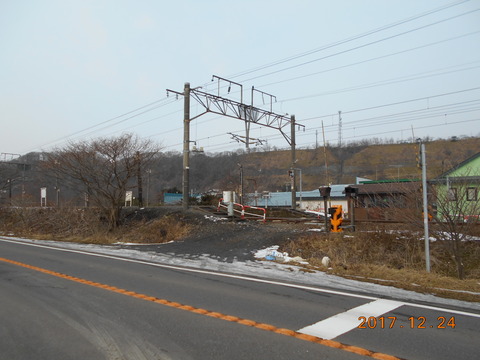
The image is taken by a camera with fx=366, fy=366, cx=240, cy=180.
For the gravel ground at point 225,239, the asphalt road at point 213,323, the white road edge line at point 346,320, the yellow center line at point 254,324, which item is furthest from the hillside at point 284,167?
the white road edge line at point 346,320

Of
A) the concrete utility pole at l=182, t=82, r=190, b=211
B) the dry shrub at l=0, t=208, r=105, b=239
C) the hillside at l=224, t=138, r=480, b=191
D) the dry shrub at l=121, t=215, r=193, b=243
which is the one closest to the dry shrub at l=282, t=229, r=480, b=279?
the dry shrub at l=121, t=215, r=193, b=243

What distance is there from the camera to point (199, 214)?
20.3 meters

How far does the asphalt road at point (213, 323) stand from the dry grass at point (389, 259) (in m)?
2.15

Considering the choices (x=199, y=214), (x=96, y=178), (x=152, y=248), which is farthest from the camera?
(x=96, y=178)

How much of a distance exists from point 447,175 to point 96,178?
18.4 metres

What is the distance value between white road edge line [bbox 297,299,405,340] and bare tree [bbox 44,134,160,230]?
18110mm

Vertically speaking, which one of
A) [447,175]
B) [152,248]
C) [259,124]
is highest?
[259,124]

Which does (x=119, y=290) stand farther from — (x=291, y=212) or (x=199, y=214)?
(x=291, y=212)

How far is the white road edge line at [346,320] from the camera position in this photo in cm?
503

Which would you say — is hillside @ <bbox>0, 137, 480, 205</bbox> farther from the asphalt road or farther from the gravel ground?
the asphalt road

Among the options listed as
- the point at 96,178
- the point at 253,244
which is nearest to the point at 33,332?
the point at 253,244

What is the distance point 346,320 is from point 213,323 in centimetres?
202

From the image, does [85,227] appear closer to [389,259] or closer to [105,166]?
[105,166]

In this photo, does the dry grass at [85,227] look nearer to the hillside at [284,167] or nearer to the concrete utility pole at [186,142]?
the concrete utility pole at [186,142]
